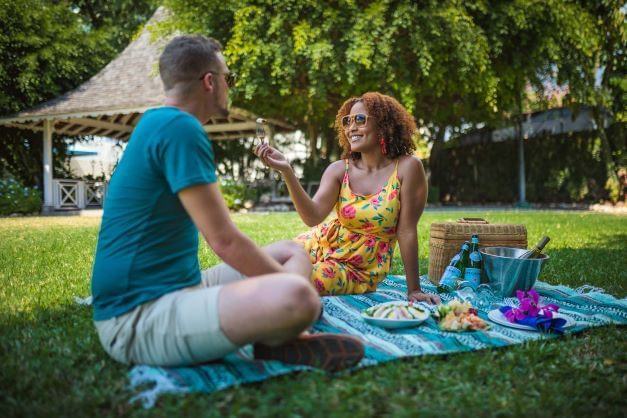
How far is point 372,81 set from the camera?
12609 mm

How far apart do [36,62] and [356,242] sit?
56.3ft

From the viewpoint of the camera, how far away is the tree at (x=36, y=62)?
16266 mm

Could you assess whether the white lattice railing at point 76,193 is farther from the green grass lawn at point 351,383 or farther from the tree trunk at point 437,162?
the green grass lawn at point 351,383

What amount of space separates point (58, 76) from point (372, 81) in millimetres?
11881

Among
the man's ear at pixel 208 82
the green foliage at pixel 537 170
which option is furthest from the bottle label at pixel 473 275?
the green foliage at pixel 537 170

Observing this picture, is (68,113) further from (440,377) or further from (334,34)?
(440,377)

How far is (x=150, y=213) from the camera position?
1994 mm

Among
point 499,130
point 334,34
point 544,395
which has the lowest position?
point 544,395

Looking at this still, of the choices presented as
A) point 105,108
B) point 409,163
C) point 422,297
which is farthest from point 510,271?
point 105,108

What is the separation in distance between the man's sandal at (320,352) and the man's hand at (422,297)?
133 cm

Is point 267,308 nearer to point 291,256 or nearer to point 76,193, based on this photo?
point 291,256

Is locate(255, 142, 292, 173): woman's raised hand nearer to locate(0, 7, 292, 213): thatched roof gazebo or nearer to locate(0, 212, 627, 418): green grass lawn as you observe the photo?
locate(0, 212, 627, 418): green grass lawn

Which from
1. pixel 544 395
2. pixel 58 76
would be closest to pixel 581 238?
pixel 544 395

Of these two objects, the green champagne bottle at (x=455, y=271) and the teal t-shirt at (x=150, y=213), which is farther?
the green champagne bottle at (x=455, y=271)
